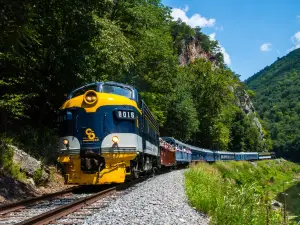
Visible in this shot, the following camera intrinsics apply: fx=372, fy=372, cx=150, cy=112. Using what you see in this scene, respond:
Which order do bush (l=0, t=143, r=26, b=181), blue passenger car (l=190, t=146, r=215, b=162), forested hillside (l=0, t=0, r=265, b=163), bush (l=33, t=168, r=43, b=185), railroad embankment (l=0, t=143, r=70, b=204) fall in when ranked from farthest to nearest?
blue passenger car (l=190, t=146, r=215, b=162) → bush (l=33, t=168, r=43, b=185) → bush (l=0, t=143, r=26, b=181) → railroad embankment (l=0, t=143, r=70, b=204) → forested hillside (l=0, t=0, r=265, b=163)

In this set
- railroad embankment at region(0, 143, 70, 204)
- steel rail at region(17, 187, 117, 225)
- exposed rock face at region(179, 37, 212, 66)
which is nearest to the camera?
steel rail at region(17, 187, 117, 225)

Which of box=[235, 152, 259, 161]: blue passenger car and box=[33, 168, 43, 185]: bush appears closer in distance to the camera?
box=[33, 168, 43, 185]: bush

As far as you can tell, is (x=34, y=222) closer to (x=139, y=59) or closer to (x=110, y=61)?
(x=110, y=61)

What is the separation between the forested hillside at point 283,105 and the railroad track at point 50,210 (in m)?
120

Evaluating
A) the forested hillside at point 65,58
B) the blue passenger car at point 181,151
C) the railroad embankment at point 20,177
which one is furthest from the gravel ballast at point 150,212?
the blue passenger car at point 181,151

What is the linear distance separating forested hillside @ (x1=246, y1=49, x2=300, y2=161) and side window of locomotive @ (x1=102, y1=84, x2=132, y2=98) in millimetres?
116753

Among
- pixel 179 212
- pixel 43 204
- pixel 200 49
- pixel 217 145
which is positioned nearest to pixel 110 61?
pixel 43 204

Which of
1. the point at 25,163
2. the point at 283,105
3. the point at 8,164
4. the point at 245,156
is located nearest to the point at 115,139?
the point at 8,164

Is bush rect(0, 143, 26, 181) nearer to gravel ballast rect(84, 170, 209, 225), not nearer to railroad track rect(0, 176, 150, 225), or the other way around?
railroad track rect(0, 176, 150, 225)

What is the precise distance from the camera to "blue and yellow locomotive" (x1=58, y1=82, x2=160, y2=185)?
11.9 metres

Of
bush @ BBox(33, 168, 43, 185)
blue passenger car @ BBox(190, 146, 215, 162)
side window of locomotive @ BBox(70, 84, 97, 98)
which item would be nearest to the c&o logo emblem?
side window of locomotive @ BBox(70, 84, 97, 98)

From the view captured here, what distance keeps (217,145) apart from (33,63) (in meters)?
51.2

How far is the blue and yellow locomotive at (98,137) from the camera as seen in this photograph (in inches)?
470

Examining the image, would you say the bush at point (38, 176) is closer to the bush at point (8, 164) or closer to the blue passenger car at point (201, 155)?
the bush at point (8, 164)
